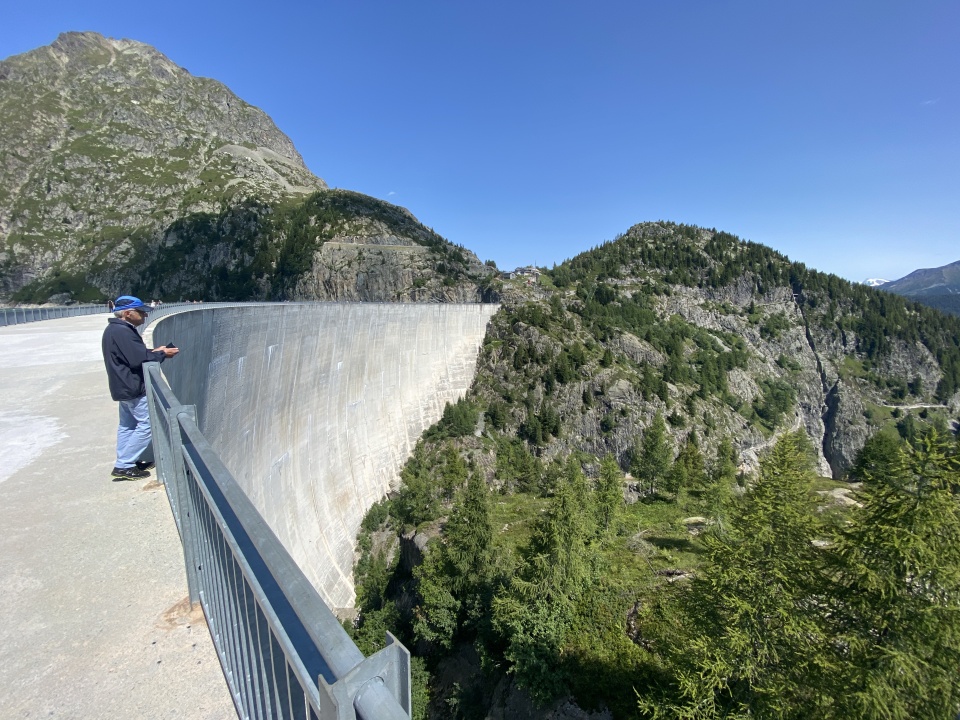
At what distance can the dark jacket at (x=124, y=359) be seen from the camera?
17.6ft

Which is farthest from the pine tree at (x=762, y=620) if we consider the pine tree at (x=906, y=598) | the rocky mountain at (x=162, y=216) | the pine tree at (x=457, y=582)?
the rocky mountain at (x=162, y=216)

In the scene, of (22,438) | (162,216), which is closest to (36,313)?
(22,438)

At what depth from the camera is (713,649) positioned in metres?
10.6

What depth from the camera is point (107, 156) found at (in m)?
104

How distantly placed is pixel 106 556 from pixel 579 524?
22496mm

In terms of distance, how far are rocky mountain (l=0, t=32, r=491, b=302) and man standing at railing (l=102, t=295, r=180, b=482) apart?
6965 cm

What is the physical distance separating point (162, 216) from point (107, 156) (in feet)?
87.5

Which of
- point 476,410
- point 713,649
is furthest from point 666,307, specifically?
point 713,649

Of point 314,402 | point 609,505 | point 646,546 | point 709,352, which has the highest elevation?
point 709,352

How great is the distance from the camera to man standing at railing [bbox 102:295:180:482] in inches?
211

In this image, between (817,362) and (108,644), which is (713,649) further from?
(817,362)

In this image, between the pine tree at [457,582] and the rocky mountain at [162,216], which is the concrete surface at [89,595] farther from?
the rocky mountain at [162,216]

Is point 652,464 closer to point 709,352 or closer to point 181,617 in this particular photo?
point 181,617

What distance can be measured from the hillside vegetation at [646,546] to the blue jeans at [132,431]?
11637 millimetres
